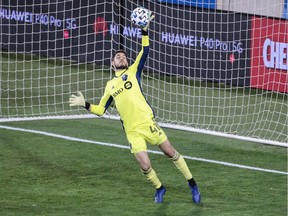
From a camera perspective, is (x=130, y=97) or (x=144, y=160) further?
(x=130, y=97)

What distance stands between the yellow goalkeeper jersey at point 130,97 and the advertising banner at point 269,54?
7.11 m

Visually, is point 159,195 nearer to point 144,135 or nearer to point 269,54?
point 144,135

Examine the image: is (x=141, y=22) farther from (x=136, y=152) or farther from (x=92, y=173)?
(x=92, y=173)

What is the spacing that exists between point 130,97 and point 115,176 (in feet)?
5.64

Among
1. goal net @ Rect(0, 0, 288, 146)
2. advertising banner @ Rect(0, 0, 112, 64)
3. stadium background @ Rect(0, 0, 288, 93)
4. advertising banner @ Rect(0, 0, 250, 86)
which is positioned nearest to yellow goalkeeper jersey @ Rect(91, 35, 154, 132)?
goal net @ Rect(0, 0, 288, 146)

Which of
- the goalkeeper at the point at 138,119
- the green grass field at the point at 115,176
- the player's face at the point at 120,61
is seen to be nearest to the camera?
the green grass field at the point at 115,176

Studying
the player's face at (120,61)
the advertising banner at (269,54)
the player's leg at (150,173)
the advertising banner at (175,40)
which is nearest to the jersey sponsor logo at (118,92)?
the player's face at (120,61)

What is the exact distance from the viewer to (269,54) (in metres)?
19.8

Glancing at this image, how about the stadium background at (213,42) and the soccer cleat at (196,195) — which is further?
the stadium background at (213,42)

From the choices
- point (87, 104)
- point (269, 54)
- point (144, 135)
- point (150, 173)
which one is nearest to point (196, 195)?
point (150, 173)

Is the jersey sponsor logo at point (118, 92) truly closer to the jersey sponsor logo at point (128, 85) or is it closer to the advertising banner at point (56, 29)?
the jersey sponsor logo at point (128, 85)

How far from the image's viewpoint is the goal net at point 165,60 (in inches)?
738

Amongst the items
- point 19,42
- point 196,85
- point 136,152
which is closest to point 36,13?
point 19,42

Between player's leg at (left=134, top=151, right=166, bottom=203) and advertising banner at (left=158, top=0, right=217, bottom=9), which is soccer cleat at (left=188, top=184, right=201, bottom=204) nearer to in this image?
player's leg at (left=134, top=151, right=166, bottom=203)
